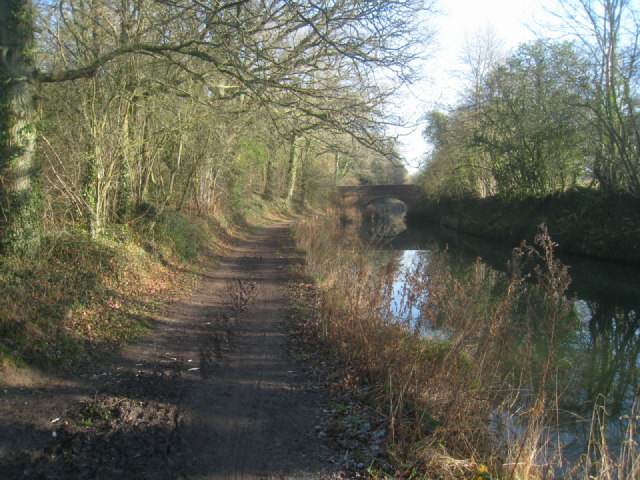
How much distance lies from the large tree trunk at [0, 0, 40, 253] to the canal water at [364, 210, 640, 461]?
221 inches

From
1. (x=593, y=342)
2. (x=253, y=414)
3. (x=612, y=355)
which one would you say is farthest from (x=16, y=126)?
(x=593, y=342)

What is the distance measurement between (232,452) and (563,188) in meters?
24.6

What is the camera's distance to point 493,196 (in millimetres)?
29578

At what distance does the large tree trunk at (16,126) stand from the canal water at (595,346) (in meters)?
5.61

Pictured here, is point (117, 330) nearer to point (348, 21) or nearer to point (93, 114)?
point (93, 114)

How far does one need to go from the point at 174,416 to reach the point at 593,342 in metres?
8.90

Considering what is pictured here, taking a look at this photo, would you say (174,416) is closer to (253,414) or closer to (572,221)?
(253,414)

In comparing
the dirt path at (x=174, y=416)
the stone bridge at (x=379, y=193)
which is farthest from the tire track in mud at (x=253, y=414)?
the stone bridge at (x=379, y=193)

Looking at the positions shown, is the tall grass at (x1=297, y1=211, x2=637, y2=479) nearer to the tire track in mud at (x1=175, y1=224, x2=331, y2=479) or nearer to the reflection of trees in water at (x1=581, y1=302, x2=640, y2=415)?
the tire track in mud at (x1=175, y1=224, x2=331, y2=479)

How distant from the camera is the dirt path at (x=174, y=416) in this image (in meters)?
3.29

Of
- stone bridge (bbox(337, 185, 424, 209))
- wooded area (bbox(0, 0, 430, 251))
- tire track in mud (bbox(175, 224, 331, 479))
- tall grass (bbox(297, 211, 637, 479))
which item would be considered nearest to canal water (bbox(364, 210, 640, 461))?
tall grass (bbox(297, 211, 637, 479))

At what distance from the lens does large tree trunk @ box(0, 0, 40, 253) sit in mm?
6176

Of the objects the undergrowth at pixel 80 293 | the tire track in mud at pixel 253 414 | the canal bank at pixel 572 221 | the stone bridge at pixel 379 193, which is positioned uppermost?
the stone bridge at pixel 379 193

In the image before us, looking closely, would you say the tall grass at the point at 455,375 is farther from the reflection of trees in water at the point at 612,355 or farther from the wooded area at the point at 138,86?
the wooded area at the point at 138,86
